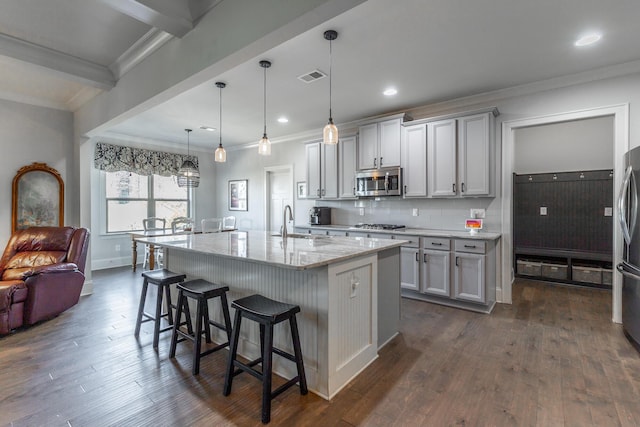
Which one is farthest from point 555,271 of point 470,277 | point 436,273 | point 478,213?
point 436,273

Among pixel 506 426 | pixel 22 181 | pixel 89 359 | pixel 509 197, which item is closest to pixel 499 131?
pixel 509 197

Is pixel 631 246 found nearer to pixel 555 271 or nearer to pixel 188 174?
pixel 555 271

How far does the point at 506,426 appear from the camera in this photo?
1679 millimetres

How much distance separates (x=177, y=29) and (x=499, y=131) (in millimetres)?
3640

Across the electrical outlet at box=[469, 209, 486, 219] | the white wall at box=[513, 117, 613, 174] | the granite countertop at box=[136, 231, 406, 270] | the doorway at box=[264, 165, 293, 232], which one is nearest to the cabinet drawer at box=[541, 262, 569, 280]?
the white wall at box=[513, 117, 613, 174]

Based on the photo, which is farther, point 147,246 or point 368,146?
Result: point 147,246

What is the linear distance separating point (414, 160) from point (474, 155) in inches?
29.4

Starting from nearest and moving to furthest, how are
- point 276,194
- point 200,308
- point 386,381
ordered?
point 386,381 < point 200,308 < point 276,194

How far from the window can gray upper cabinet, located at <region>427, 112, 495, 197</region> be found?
5626 millimetres

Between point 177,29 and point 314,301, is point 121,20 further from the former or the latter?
point 314,301

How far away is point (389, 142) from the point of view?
437 centimetres

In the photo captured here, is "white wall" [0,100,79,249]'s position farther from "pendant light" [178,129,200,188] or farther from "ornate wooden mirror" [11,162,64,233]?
"pendant light" [178,129,200,188]

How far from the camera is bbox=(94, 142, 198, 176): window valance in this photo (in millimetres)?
5738

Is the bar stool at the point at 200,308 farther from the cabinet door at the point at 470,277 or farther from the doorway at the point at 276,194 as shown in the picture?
the doorway at the point at 276,194
